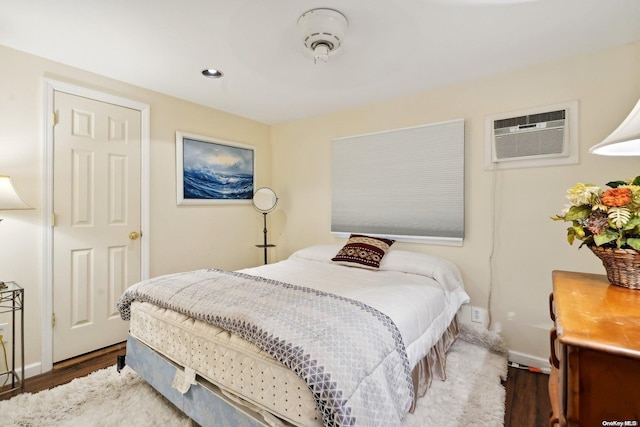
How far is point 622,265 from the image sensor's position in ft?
3.85

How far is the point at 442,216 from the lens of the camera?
276 centimetres

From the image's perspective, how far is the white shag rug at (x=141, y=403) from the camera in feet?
5.58

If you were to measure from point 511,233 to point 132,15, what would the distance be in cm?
310

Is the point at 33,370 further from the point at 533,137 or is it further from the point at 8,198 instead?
the point at 533,137

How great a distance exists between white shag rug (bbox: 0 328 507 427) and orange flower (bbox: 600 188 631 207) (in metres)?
1.34

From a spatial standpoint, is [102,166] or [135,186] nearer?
[102,166]

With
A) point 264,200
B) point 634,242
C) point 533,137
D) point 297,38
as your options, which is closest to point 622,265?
point 634,242

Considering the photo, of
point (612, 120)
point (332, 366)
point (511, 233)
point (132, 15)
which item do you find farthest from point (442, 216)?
point (132, 15)

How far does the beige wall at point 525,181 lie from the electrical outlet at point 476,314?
53mm

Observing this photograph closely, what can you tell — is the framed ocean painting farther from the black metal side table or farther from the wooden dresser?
the wooden dresser

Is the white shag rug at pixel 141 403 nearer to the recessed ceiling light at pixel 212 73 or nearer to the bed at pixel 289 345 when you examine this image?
the bed at pixel 289 345

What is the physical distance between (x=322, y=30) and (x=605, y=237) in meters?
1.74

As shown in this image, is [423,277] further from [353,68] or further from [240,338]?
[353,68]

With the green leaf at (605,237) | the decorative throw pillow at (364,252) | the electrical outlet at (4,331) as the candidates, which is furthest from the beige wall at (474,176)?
the green leaf at (605,237)
